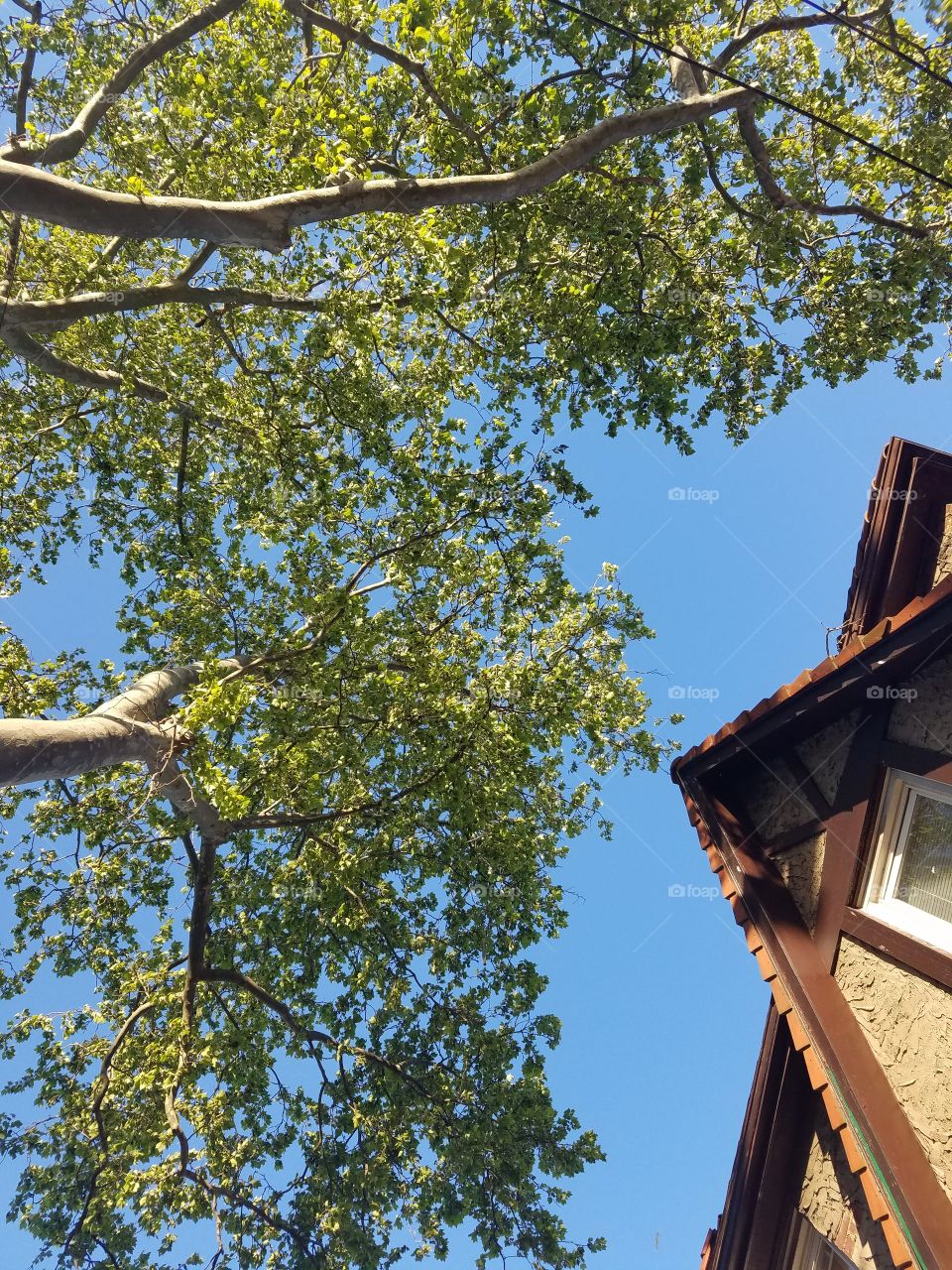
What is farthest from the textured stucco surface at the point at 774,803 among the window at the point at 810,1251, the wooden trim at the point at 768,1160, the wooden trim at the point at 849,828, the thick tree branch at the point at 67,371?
the thick tree branch at the point at 67,371

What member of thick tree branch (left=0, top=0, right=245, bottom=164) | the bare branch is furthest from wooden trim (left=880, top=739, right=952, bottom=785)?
the bare branch

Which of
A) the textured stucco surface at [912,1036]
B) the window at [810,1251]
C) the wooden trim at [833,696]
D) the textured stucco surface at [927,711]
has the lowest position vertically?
the window at [810,1251]

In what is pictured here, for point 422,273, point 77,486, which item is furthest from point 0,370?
point 422,273

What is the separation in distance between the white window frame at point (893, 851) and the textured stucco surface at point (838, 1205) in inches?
57.7

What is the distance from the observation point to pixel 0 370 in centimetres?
1000

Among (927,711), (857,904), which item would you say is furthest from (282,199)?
(857,904)

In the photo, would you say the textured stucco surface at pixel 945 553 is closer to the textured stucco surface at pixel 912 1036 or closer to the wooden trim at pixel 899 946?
the wooden trim at pixel 899 946

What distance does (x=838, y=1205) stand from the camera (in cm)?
421

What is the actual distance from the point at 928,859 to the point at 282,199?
24.2 feet

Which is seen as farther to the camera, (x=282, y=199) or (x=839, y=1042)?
(x=282, y=199)

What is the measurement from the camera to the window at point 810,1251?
4340 millimetres

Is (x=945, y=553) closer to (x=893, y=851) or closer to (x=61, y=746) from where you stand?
(x=893, y=851)

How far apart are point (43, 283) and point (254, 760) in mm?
7100

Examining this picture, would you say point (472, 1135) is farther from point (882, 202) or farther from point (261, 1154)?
point (882, 202)
